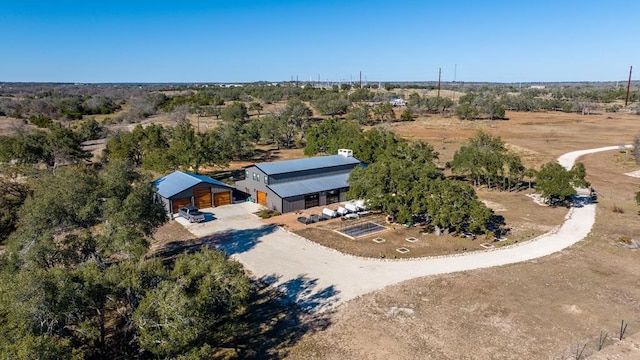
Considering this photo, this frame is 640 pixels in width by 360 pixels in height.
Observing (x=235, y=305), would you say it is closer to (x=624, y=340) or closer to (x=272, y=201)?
(x=624, y=340)

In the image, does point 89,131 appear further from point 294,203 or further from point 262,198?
point 294,203

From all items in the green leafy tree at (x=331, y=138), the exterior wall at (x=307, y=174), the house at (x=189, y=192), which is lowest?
the house at (x=189, y=192)

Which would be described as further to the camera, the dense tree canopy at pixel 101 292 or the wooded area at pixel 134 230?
the wooded area at pixel 134 230

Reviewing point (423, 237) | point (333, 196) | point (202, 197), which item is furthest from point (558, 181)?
point (202, 197)

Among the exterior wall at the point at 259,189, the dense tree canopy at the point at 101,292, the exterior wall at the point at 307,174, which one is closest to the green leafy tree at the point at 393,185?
the exterior wall at the point at 307,174

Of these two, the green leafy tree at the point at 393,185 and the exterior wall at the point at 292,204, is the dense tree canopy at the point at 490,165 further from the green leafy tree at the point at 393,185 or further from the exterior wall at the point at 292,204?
the exterior wall at the point at 292,204

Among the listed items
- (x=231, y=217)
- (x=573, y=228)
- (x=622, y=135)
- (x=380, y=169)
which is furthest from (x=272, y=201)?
(x=622, y=135)

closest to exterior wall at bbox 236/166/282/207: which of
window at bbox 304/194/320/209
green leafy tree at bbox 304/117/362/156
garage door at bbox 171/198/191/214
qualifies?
window at bbox 304/194/320/209

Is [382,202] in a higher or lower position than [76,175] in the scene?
lower
